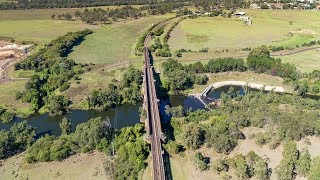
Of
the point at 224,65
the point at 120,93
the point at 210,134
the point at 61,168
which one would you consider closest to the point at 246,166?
the point at 210,134

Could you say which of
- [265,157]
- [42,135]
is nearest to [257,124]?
[265,157]

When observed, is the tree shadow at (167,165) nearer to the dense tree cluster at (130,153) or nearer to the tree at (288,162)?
the dense tree cluster at (130,153)

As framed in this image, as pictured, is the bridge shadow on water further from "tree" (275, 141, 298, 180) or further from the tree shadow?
"tree" (275, 141, 298, 180)

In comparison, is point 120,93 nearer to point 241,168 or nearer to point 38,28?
point 241,168

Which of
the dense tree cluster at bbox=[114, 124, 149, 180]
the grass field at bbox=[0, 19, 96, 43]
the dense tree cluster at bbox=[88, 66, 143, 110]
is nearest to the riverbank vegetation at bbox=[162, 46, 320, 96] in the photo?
the dense tree cluster at bbox=[88, 66, 143, 110]

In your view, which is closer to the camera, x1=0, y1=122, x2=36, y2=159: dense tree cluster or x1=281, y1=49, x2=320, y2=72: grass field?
x1=0, y1=122, x2=36, y2=159: dense tree cluster

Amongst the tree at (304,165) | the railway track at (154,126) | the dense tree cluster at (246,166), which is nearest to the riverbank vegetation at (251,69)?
the railway track at (154,126)

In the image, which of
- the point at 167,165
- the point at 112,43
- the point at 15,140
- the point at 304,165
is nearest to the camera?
the point at 304,165
